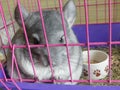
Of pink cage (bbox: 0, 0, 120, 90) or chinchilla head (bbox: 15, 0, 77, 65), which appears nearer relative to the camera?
pink cage (bbox: 0, 0, 120, 90)

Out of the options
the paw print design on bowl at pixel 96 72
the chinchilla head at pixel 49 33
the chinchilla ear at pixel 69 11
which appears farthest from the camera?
the paw print design on bowl at pixel 96 72

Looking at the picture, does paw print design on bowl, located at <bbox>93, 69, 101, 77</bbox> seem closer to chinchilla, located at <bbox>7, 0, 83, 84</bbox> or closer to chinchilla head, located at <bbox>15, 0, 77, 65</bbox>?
chinchilla, located at <bbox>7, 0, 83, 84</bbox>

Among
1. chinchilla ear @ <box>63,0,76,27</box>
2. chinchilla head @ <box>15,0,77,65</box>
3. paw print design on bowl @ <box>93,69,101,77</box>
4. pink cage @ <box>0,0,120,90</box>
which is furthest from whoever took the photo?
paw print design on bowl @ <box>93,69,101,77</box>

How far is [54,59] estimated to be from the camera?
3.42 ft

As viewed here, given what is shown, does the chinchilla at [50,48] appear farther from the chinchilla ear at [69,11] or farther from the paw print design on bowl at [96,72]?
the paw print design on bowl at [96,72]

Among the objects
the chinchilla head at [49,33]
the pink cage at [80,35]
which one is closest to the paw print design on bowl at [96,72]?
the pink cage at [80,35]

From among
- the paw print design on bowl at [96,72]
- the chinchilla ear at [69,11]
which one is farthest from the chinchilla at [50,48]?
the paw print design on bowl at [96,72]

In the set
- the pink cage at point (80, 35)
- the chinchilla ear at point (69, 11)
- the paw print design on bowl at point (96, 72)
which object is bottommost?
the paw print design on bowl at point (96, 72)

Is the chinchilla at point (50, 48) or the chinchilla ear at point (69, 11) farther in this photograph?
the chinchilla ear at point (69, 11)

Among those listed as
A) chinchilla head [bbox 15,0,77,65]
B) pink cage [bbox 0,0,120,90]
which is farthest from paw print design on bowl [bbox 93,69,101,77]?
chinchilla head [bbox 15,0,77,65]

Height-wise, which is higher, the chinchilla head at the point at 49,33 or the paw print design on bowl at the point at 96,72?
the chinchilla head at the point at 49,33

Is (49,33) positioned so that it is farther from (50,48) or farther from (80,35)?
(80,35)

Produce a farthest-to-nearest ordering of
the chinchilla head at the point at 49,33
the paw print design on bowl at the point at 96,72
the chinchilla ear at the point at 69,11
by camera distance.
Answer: the paw print design on bowl at the point at 96,72 → the chinchilla ear at the point at 69,11 → the chinchilla head at the point at 49,33

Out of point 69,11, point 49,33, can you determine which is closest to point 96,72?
point 69,11
